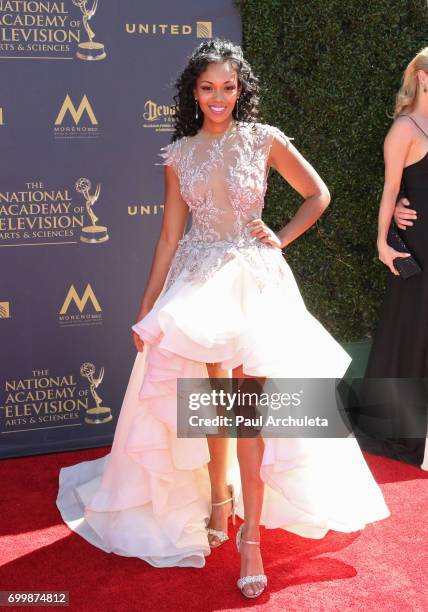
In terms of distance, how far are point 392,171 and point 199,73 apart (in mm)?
1436

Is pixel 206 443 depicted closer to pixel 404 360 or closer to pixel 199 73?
pixel 199 73

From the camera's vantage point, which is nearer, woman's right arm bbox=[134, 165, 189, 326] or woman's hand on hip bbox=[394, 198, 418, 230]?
woman's right arm bbox=[134, 165, 189, 326]

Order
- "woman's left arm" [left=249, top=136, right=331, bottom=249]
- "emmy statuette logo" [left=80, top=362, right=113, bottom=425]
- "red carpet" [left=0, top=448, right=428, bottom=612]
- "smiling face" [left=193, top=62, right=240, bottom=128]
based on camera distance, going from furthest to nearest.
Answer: "emmy statuette logo" [left=80, top=362, right=113, bottom=425], "woman's left arm" [left=249, top=136, right=331, bottom=249], "smiling face" [left=193, top=62, right=240, bottom=128], "red carpet" [left=0, top=448, right=428, bottom=612]

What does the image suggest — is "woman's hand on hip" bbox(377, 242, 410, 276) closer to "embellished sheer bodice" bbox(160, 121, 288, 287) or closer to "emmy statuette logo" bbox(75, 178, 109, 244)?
"embellished sheer bodice" bbox(160, 121, 288, 287)

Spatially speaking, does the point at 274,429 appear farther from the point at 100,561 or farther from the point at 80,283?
the point at 80,283

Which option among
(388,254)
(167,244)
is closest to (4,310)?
(167,244)

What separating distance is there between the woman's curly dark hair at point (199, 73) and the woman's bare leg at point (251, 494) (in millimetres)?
995

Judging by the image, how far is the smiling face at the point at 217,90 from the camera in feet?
9.45

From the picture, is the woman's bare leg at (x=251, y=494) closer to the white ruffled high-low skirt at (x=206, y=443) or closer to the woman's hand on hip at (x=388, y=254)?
the white ruffled high-low skirt at (x=206, y=443)

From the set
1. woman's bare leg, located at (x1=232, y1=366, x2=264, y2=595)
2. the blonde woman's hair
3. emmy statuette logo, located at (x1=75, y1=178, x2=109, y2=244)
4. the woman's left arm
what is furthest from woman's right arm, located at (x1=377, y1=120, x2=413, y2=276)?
woman's bare leg, located at (x1=232, y1=366, x2=264, y2=595)

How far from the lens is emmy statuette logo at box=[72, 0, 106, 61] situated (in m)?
3.88

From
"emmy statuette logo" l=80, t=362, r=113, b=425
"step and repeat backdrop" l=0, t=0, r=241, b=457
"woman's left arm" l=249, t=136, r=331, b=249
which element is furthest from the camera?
"emmy statuette logo" l=80, t=362, r=113, b=425

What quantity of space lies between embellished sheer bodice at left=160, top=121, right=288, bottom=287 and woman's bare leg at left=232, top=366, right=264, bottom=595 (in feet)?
1.47

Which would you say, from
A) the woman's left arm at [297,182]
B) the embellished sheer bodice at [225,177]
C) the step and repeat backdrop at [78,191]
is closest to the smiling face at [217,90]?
the embellished sheer bodice at [225,177]
